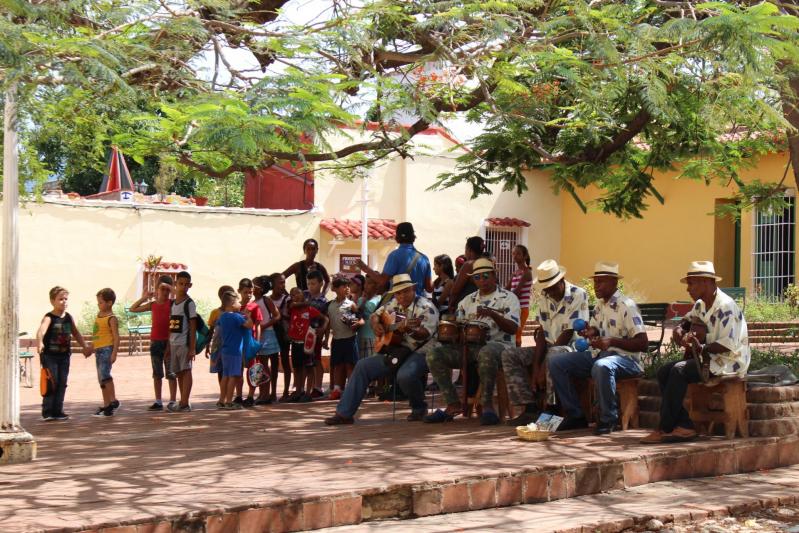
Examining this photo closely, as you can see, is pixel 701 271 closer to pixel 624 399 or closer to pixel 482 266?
pixel 624 399

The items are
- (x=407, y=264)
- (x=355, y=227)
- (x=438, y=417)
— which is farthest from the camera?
(x=355, y=227)

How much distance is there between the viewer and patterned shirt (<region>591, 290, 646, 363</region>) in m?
9.01

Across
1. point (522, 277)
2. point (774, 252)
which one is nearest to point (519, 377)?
point (522, 277)

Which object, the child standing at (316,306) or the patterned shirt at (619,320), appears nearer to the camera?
the patterned shirt at (619,320)

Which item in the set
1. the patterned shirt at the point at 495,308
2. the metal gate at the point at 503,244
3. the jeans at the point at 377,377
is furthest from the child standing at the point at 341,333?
the metal gate at the point at 503,244

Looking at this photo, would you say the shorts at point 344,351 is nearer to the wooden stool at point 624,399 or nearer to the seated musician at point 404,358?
the seated musician at point 404,358

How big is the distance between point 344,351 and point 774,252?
1484cm

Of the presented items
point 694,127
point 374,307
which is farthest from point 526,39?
point 374,307

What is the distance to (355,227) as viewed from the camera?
27.5 meters

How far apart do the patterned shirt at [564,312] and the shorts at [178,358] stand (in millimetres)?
4061

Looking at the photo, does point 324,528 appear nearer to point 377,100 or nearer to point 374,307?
point 377,100

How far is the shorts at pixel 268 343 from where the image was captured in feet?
40.4

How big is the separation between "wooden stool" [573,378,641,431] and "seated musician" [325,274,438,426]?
148 centimetres

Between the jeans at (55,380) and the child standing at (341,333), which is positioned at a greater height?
the child standing at (341,333)
